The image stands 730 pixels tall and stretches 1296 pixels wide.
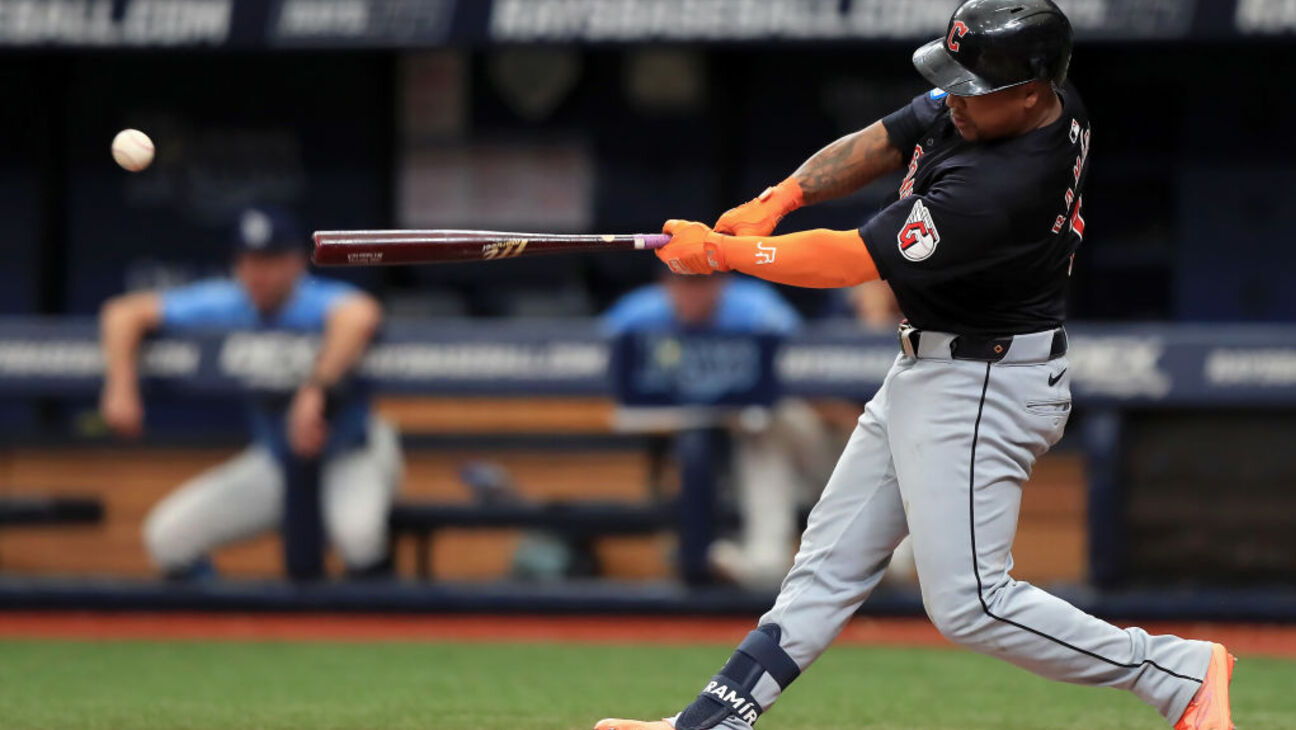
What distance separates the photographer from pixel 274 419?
22.4 feet

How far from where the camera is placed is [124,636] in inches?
255

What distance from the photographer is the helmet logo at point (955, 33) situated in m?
3.70

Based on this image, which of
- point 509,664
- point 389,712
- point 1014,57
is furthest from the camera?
point 509,664

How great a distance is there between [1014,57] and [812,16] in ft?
13.6

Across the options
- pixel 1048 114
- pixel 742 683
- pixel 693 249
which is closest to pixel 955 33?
pixel 1048 114

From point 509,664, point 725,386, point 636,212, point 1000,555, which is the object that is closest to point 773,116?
point 636,212

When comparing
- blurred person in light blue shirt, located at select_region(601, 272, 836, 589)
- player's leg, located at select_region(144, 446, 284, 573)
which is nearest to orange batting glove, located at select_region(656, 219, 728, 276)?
blurred person in light blue shirt, located at select_region(601, 272, 836, 589)

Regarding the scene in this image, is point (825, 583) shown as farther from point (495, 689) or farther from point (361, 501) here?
point (361, 501)

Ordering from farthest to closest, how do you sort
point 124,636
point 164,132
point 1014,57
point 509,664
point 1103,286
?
point 164,132
point 1103,286
point 124,636
point 509,664
point 1014,57

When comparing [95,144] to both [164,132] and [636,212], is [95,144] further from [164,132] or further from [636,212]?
[636,212]

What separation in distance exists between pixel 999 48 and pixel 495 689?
94.7 inches

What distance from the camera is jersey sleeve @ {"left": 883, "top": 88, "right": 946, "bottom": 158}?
4094 mm

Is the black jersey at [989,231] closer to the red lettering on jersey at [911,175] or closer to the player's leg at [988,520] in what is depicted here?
the red lettering on jersey at [911,175]

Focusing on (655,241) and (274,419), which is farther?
(274,419)
